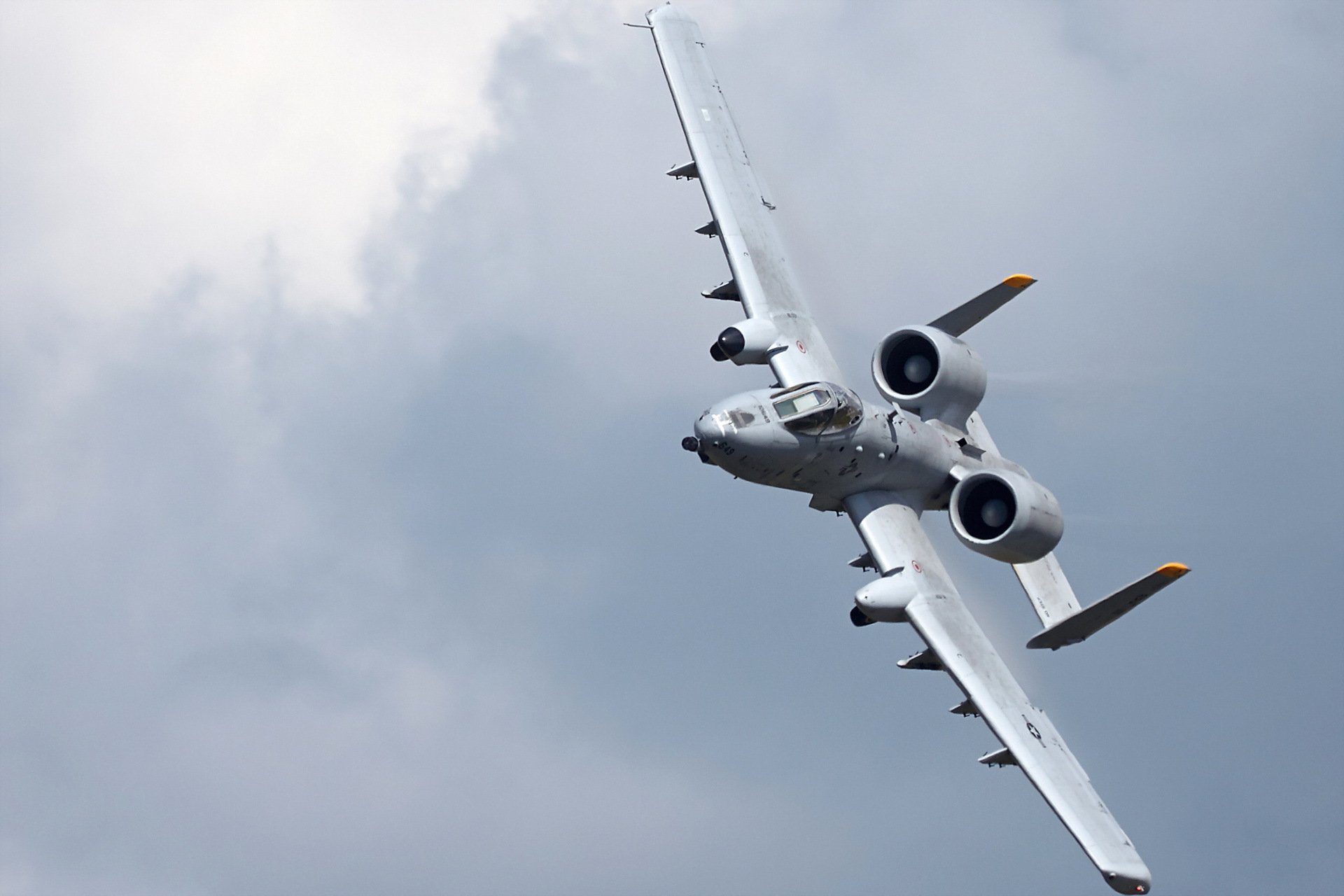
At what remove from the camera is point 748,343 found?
6481 cm

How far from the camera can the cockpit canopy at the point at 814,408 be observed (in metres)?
60.5

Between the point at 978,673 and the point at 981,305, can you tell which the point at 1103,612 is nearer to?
the point at 978,673

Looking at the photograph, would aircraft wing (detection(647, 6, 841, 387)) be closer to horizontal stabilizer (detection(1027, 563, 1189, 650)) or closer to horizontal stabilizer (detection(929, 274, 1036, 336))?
horizontal stabilizer (detection(929, 274, 1036, 336))

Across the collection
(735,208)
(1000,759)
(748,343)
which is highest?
(735,208)

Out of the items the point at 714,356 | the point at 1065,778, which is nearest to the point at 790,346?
the point at 714,356

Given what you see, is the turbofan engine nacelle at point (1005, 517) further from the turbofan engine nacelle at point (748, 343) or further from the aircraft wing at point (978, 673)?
the turbofan engine nacelle at point (748, 343)

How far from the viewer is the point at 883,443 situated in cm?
6231

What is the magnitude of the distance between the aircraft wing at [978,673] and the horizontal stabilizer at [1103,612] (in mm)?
1442

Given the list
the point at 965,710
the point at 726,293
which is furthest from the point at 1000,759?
the point at 726,293

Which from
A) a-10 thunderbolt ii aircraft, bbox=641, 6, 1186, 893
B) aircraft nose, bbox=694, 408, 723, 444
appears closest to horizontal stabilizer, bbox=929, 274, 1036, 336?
a-10 thunderbolt ii aircraft, bbox=641, 6, 1186, 893

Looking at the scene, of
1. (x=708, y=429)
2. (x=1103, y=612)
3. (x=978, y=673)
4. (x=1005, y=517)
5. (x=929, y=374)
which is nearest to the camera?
(x=708, y=429)

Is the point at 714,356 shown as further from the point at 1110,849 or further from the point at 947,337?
the point at 1110,849

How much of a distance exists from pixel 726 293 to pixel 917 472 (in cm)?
826

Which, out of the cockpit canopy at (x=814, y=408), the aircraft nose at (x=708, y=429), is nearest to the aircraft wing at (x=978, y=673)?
the cockpit canopy at (x=814, y=408)
